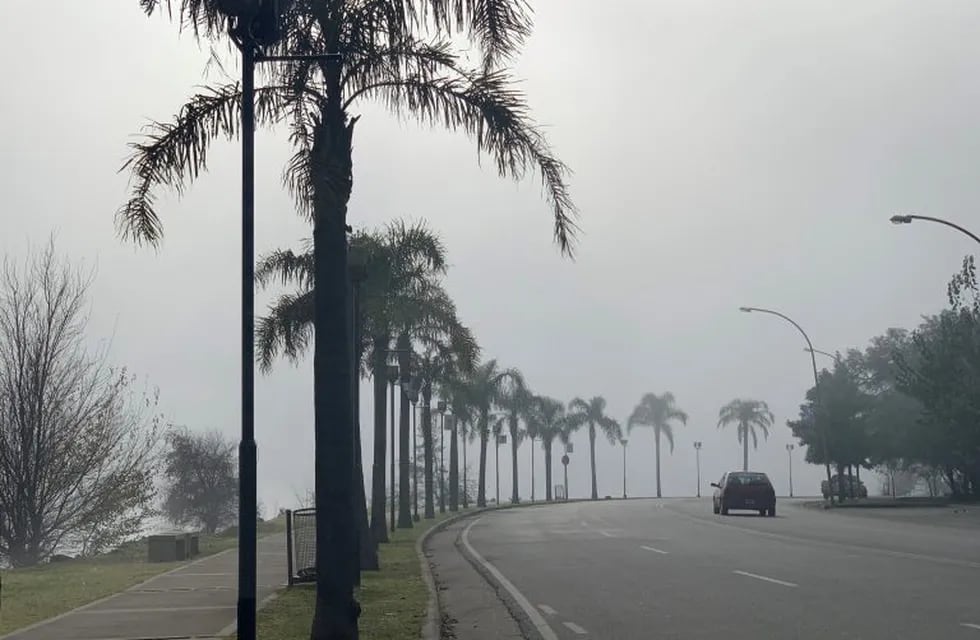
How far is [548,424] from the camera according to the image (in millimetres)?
98812

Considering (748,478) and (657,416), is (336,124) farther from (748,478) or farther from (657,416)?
(657,416)

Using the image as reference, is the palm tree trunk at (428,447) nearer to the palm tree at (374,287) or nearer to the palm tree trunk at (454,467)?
the palm tree trunk at (454,467)

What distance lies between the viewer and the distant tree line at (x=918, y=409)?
159ft

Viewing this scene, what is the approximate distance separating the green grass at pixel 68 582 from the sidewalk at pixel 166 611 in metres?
0.48

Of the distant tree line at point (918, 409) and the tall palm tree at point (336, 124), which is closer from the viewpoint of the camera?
the tall palm tree at point (336, 124)

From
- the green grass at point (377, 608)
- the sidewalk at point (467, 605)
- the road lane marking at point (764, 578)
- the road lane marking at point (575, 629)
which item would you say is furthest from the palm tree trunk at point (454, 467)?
the road lane marking at point (575, 629)

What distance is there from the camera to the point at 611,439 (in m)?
104

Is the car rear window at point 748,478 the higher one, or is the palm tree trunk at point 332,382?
the palm tree trunk at point 332,382

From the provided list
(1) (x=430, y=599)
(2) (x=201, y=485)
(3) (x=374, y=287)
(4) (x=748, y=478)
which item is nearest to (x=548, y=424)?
(2) (x=201, y=485)

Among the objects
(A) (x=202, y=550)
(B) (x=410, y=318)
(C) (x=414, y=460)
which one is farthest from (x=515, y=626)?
(C) (x=414, y=460)

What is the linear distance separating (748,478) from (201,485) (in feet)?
104

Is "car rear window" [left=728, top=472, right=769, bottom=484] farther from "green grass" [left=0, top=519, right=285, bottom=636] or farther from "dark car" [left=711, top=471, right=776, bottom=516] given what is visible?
"green grass" [left=0, top=519, right=285, bottom=636]

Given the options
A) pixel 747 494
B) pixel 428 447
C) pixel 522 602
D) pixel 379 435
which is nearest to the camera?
pixel 522 602

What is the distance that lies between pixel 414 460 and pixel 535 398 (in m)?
9.81
